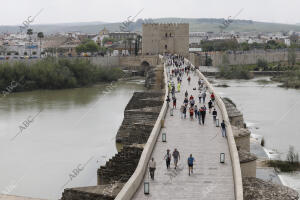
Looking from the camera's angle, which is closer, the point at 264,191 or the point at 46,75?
the point at 264,191

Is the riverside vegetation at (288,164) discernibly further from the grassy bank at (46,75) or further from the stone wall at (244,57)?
the stone wall at (244,57)

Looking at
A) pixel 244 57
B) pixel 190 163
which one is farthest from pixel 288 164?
pixel 244 57

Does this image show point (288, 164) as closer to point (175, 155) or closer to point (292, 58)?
point (175, 155)

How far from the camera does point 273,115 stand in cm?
2452

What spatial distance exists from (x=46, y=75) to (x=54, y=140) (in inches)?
757

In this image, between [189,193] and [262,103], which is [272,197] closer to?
[189,193]

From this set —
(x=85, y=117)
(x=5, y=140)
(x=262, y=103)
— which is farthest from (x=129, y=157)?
(x=262, y=103)

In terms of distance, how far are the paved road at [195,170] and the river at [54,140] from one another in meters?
2.93

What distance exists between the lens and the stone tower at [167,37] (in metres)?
47.3

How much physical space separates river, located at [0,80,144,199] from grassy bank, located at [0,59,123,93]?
409 cm

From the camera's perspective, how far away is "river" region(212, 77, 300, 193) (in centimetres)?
1741

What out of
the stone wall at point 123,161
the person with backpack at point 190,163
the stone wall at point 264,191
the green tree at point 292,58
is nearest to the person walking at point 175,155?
the person with backpack at point 190,163

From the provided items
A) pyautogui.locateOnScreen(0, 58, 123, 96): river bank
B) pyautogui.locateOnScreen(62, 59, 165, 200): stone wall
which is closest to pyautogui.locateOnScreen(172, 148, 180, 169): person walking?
pyautogui.locateOnScreen(62, 59, 165, 200): stone wall

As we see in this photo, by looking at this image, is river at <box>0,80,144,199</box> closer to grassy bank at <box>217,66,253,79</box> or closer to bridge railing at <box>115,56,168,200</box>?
bridge railing at <box>115,56,168,200</box>
